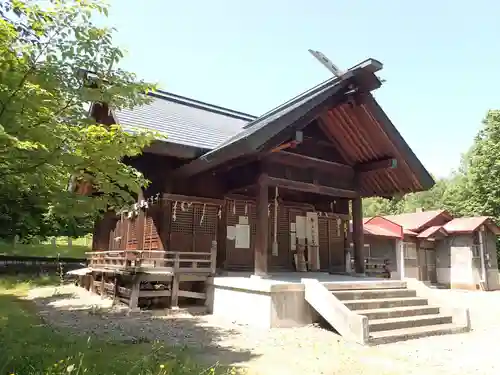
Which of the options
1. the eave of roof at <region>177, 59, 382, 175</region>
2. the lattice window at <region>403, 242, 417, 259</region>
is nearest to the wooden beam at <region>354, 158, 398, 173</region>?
the eave of roof at <region>177, 59, 382, 175</region>

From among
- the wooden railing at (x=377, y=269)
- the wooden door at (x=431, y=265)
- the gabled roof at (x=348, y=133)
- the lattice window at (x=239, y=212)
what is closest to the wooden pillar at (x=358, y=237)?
the gabled roof at (x=348, y=133)

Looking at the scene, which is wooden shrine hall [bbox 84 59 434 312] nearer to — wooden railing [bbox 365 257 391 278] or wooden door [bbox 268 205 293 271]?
wooden door [bbox 268 205 293 271]

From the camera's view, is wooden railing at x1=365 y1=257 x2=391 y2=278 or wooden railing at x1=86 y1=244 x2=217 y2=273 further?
wooden railing at x1=365 y1=257 x2=391 y2=278

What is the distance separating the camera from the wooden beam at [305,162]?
10203 millimetres

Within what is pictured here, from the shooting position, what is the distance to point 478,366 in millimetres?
5988

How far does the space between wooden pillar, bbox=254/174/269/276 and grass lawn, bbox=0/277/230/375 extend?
340cm

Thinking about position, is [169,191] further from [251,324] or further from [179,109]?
[179,109]

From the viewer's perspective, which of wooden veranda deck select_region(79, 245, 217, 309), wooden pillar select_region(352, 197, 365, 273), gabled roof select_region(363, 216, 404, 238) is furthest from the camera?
gabled roof select_region(363, 216, 404, 238)

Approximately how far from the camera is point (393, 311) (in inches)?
333

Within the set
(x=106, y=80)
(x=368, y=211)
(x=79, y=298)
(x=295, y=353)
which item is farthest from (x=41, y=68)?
(x=368, y=211)

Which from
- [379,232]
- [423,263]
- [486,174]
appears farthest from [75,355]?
[486,174]

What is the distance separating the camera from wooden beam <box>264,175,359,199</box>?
392 inches

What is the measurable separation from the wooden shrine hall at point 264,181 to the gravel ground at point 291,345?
1.65 metres

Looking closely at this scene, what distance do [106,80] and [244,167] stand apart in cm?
574
